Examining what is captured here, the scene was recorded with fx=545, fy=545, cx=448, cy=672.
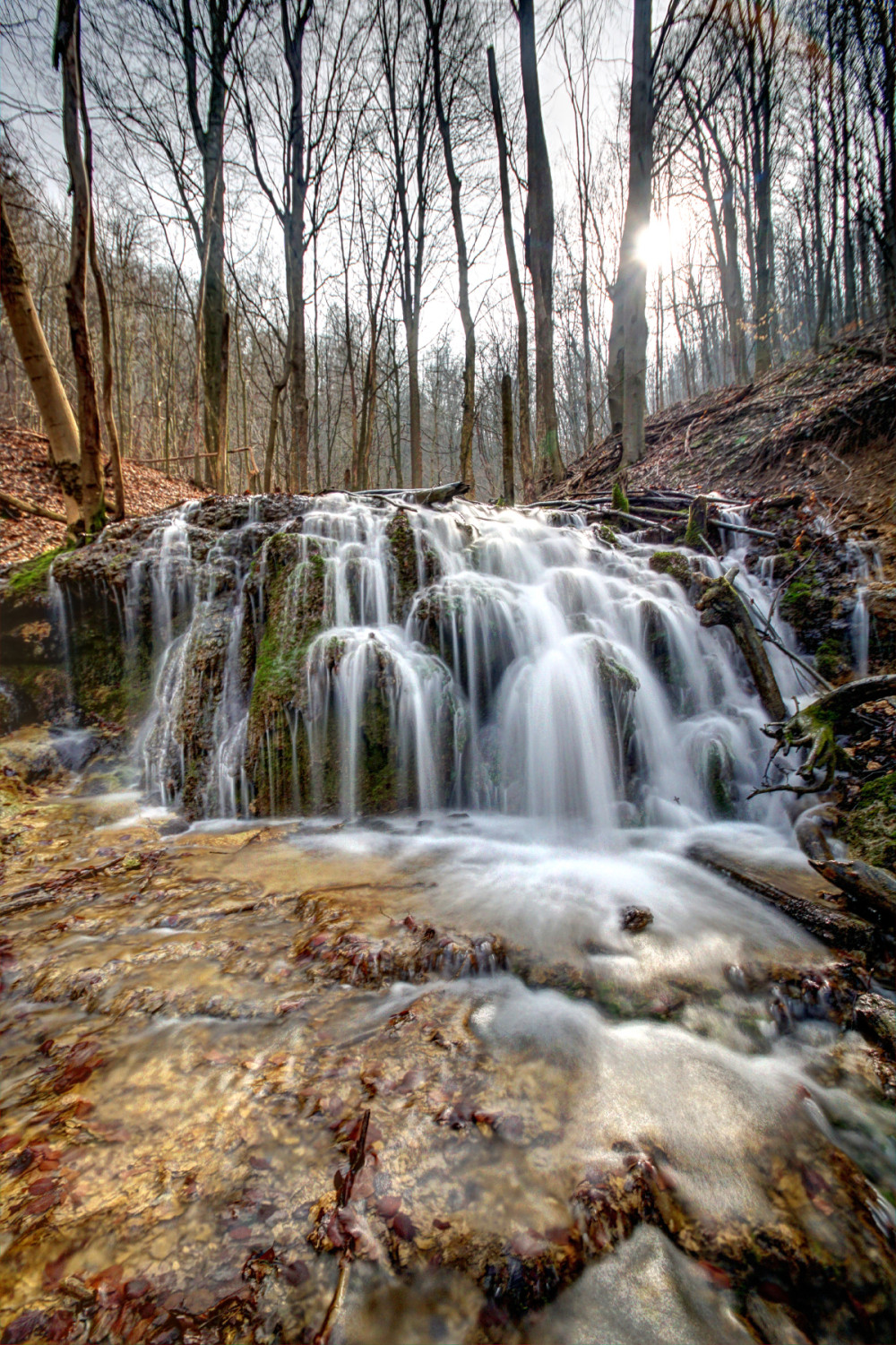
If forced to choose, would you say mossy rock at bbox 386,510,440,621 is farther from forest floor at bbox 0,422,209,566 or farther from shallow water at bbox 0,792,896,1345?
forest floor at bbox 0,422,209,566

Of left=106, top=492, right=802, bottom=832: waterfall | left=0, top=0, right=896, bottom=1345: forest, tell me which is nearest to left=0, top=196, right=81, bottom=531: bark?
left=0, top=0, right=896, bottom=1345: forest

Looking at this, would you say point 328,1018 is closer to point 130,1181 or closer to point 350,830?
point 130,1181

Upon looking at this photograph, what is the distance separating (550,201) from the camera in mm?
12164

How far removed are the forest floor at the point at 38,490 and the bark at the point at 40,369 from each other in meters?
1.31

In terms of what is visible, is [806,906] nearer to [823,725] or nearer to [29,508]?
[823,725]

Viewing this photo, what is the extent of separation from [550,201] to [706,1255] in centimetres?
1621

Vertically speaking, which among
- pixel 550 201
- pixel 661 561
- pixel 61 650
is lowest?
pixel 61 650

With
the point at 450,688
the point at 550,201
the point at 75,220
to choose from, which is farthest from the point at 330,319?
the point at 450,688

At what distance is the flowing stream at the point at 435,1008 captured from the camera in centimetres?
140

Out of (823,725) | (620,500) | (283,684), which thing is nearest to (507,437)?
(620,500)

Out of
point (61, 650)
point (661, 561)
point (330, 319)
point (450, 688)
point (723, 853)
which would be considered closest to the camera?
point (723, 853)

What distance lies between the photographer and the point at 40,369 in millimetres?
6738

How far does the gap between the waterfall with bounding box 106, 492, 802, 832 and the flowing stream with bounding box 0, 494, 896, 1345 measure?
0.11 feet

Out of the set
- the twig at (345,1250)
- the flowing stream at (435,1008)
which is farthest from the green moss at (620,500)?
the twig at (345,1250)
